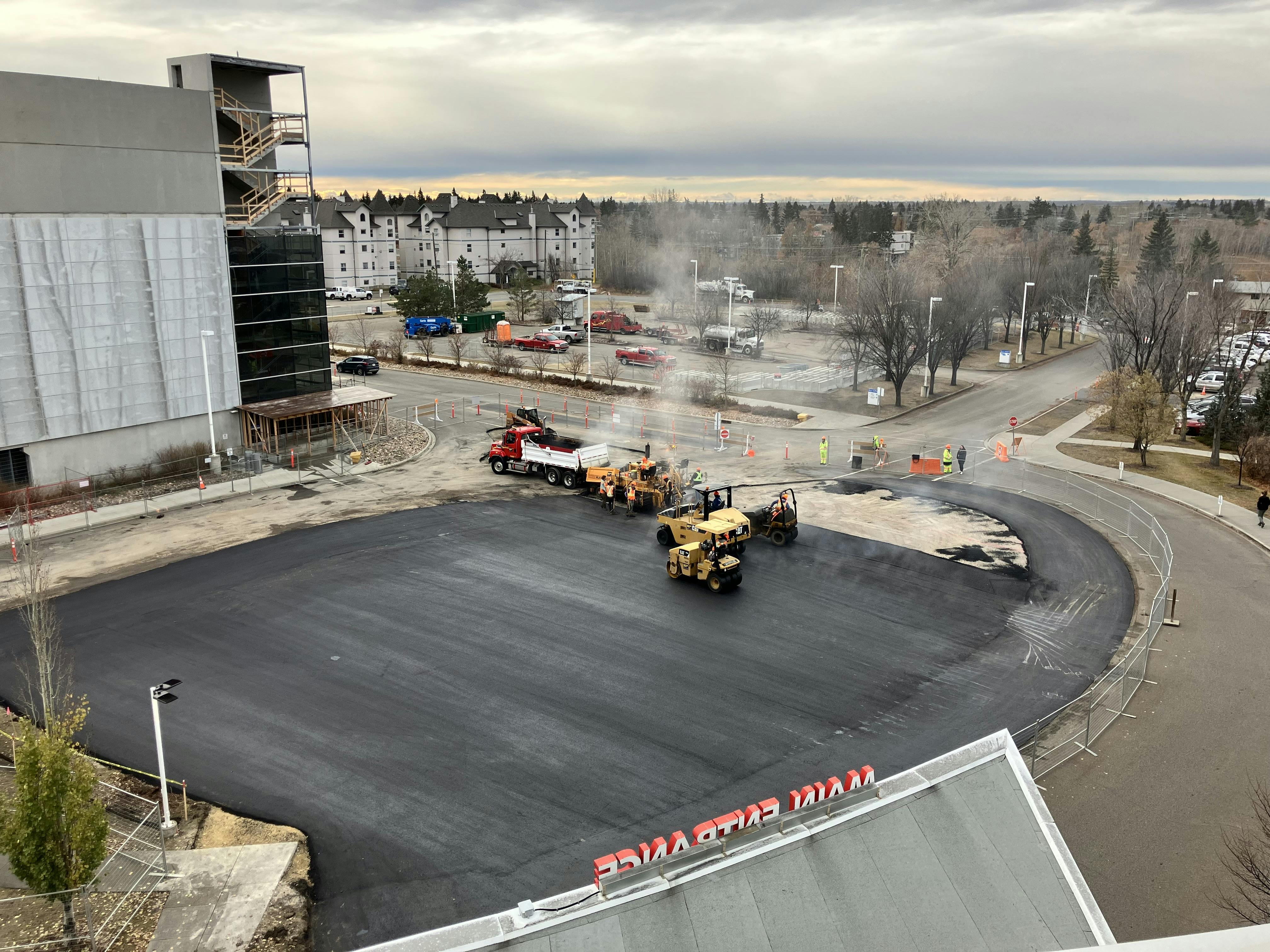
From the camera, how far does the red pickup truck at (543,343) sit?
74.1m

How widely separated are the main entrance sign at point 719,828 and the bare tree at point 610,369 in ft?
157

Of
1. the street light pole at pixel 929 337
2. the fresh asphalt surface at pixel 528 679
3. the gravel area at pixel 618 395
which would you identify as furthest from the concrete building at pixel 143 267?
the street light pole at pixel 929 337

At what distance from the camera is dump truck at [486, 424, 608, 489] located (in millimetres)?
38812

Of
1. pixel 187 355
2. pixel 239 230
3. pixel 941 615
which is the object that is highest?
pixel 239 230

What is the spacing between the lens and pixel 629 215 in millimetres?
162375

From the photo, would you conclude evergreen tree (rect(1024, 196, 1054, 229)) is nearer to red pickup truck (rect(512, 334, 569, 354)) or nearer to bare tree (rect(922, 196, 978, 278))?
bare tree (rect(922, 196, 978, 278))

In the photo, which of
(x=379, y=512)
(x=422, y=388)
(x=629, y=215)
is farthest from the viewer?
(x=629, y=215)

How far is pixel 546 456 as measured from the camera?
39469mm

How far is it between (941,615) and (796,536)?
291 inches

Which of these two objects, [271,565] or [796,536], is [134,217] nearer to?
[271,565]

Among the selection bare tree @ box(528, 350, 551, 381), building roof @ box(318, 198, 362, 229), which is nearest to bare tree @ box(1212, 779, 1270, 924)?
bare tree @ box(528, 350, 551, 381)

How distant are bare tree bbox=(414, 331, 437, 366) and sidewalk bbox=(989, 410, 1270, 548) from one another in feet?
136

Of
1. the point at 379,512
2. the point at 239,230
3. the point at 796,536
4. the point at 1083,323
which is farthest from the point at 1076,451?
the point at 1083,323

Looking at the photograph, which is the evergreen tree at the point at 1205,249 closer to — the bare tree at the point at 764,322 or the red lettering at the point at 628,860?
the bare tree at the point at 764,322
